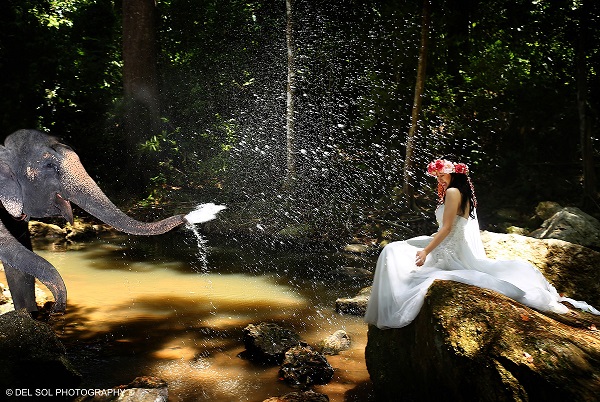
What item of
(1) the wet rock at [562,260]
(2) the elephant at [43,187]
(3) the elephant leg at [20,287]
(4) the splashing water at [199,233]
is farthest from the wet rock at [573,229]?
(3) the elephant leg at [20,287]

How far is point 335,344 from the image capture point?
650 cm

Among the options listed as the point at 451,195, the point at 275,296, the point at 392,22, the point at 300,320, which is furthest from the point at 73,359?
the point at 392,22

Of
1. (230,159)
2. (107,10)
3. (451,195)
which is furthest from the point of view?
(107,10)

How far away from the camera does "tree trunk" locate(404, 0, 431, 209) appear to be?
1317 cm

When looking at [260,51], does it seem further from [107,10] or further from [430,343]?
[430,343]

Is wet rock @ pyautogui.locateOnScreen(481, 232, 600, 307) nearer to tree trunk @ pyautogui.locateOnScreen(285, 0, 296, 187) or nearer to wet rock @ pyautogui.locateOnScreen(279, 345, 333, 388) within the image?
wet rock @ pyautogui.locateOnScreen(279, 345, 333, 388)

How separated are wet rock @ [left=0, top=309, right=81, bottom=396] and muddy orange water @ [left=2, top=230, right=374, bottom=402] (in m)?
0.46

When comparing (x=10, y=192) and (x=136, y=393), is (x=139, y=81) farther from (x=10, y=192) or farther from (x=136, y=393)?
(x=136, y=393)

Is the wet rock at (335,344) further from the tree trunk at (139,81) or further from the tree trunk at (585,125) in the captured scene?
the tree trunk at (139,81)

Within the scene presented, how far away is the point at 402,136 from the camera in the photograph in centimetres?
1546

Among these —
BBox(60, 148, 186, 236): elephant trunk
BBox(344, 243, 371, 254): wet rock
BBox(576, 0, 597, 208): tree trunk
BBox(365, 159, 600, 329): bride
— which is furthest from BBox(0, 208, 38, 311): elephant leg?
BBox(576, 0, 597, 208): tree trunk

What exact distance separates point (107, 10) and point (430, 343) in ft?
60.8

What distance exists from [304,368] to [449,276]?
191 centimetres

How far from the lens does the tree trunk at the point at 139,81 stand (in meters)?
15.7
